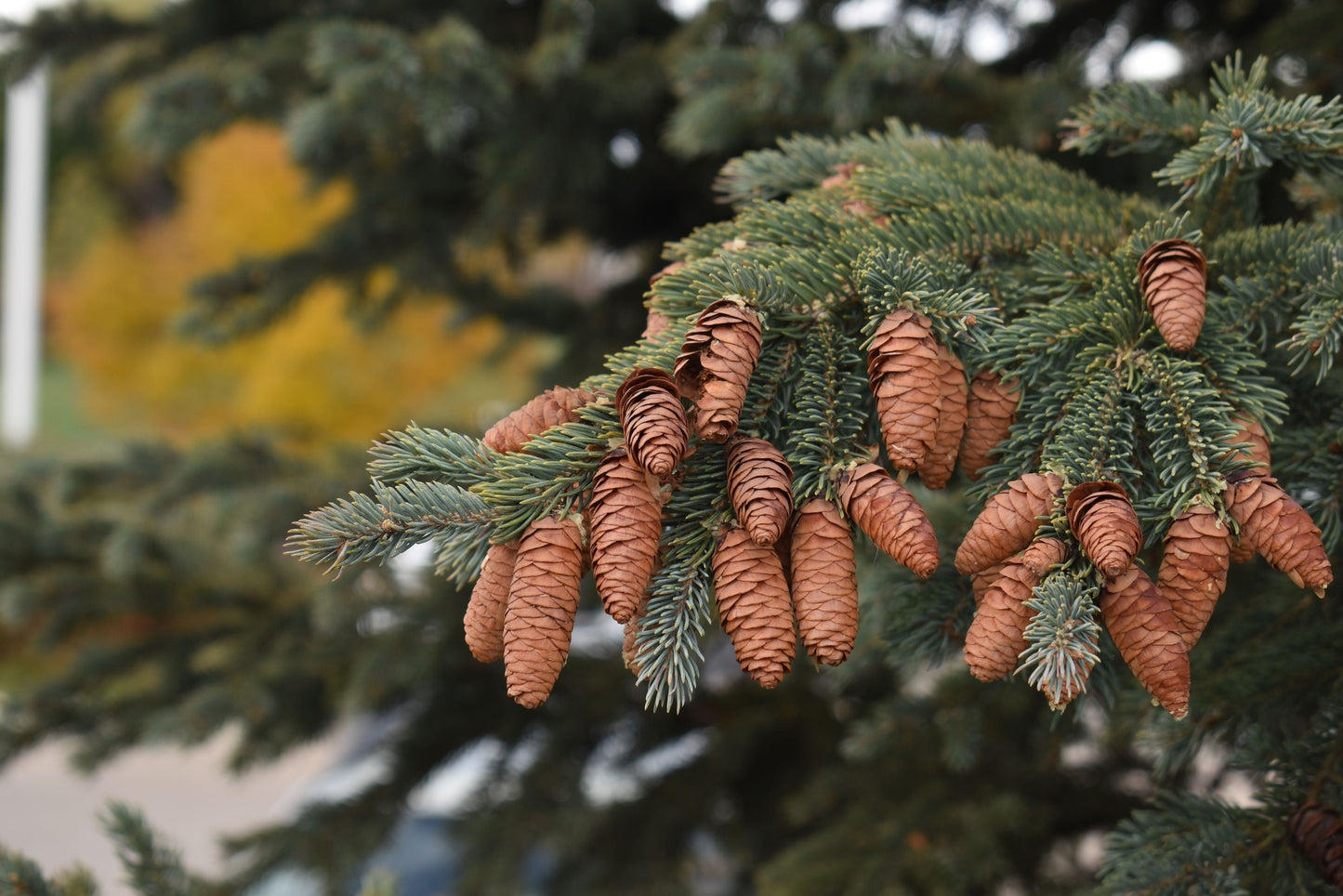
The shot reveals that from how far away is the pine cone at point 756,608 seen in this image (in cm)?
57

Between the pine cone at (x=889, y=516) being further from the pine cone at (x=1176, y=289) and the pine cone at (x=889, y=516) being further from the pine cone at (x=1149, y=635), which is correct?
the pine cone at (x=1176, y=289)

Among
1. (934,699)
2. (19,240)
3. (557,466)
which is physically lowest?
(934,699)

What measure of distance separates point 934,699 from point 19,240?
10.3 m

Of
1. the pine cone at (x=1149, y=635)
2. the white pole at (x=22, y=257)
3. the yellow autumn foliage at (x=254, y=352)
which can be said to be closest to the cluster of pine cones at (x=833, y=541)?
the pine cone at (x=1149, y=635)

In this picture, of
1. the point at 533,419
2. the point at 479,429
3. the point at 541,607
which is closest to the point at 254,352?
the point at 479,429

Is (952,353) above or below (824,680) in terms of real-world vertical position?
above

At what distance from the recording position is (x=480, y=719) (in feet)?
6.17

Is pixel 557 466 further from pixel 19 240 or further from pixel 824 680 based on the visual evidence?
pixel 19 240

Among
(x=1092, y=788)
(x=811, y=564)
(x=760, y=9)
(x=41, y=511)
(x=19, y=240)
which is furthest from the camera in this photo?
(x=19, y=240)

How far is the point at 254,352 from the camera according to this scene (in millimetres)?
8070

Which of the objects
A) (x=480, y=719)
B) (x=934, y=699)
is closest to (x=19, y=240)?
(x=480, y=719)

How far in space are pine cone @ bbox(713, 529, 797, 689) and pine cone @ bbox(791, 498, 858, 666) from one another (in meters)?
0.01

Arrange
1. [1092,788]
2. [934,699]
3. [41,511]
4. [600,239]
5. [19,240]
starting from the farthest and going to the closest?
[19,240], [600,239], [41,511], [1092,788], [934,699]

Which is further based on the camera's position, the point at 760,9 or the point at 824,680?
the point at 824,680
